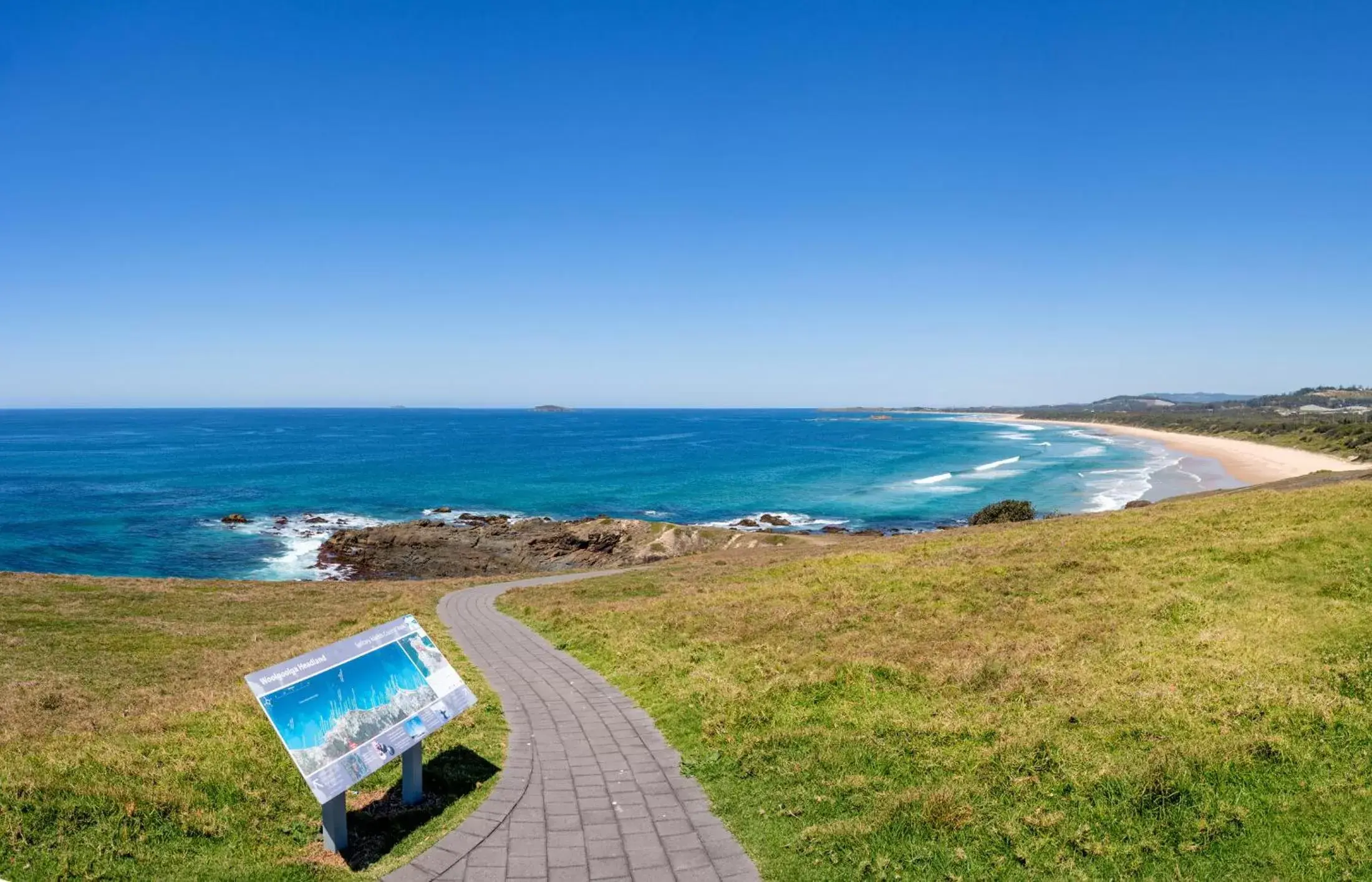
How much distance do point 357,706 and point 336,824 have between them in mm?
1070

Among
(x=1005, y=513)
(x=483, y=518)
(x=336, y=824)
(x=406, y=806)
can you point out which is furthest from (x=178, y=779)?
Answer: (x=483, y=518)

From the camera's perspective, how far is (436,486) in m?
75.3

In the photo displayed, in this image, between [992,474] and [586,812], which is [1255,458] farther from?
[586,812]

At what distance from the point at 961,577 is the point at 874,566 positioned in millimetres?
3891

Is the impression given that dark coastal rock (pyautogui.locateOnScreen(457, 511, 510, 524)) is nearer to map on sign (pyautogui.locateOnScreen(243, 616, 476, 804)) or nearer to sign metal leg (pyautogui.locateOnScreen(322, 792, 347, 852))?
map on sign (pyautogui.locateOnScreen(243, 616, 476, 804))

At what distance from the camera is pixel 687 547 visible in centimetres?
4191

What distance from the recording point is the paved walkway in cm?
655

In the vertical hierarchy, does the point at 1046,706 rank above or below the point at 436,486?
above

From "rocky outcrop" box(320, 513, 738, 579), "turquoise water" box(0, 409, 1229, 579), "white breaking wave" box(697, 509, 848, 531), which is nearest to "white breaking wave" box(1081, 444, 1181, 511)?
"turquoise water" box(0, 409, 1229, 579)

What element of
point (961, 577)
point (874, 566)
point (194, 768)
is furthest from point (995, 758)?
point (874, 566)

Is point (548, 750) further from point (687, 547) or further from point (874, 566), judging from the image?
point (687, 547)

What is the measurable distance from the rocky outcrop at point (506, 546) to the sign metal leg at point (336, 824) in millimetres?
32363

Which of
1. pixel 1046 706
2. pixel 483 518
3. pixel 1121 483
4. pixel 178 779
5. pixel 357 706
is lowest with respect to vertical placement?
pixel 483 518

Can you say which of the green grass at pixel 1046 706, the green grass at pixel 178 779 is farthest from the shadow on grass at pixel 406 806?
the green grass at pixel 1046 706
